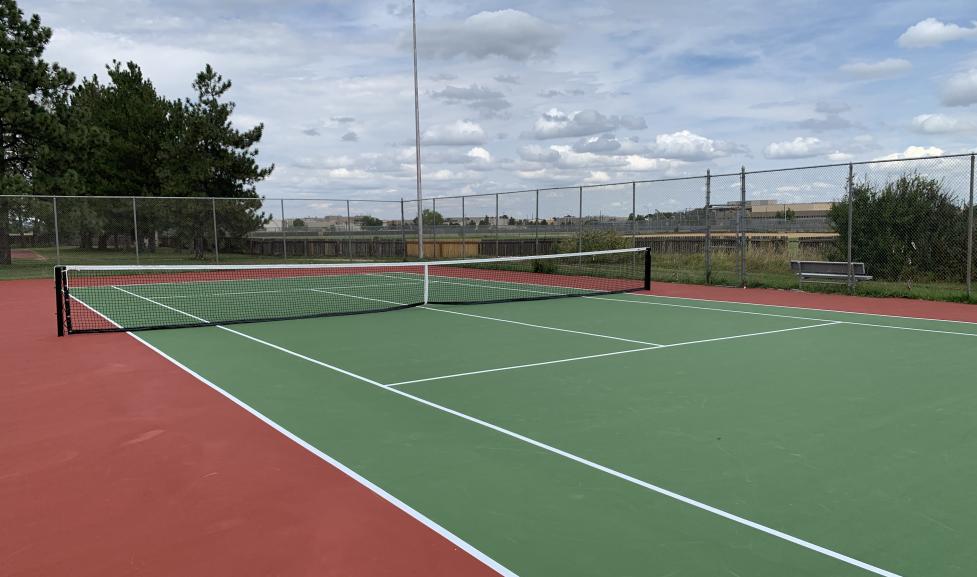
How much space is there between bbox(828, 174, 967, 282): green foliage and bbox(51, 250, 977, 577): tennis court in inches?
211

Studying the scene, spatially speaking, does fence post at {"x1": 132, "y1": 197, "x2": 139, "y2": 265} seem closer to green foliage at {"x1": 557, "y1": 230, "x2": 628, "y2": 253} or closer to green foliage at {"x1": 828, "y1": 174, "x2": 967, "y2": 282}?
green foliage at {"x1": 557, "y1": 230, "x2": 628, "y2": 253}

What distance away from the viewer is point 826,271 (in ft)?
52.1

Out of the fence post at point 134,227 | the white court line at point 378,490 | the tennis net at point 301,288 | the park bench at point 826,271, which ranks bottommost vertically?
the white court line at point 378,490

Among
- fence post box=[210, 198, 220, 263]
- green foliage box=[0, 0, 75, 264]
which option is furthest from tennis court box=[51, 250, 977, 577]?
green foliage box=[0, 0, 75, 264]

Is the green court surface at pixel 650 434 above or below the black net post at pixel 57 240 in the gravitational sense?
below

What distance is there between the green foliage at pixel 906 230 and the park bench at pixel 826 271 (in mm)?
1323

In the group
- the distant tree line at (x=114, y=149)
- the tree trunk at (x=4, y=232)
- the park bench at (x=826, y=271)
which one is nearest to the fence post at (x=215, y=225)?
the distant tree line at (x=114, y=149)

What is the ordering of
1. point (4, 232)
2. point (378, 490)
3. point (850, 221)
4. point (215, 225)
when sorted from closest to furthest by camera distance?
1. point (378, 490)
2. point (850, 221)
3. point (4, 232)
4. point (215, 225)

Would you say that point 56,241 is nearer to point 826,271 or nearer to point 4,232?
point 4,232

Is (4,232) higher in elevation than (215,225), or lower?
lower

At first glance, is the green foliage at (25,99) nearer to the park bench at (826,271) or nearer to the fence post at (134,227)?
the fence post at (134,227)

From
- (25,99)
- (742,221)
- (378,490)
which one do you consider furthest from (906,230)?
(25,99)

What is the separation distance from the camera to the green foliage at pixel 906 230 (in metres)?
15.8

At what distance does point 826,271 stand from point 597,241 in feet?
25.8
